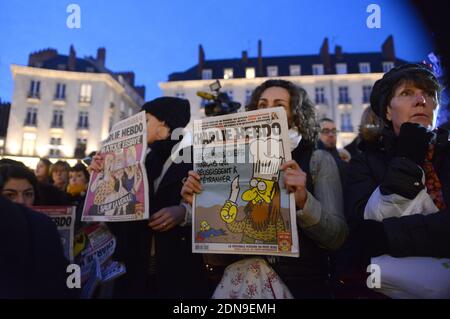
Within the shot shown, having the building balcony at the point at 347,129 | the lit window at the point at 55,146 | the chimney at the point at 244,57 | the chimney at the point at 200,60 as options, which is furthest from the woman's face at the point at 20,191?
the chimney at the point at 244,57

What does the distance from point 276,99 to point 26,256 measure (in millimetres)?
A: 1615

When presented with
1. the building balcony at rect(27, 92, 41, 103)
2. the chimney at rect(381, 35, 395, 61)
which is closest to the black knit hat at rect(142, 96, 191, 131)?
the building balcony at rect(27, 92, 41, 103)

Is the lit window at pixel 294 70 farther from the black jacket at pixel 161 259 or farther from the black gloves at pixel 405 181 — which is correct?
the black gloves at pixel 405 181

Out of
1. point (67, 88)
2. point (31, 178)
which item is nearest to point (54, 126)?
point (67, 88)

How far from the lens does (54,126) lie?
3106cm

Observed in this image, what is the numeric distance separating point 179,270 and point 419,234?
4.77 ft

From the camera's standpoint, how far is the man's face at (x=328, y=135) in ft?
14.5

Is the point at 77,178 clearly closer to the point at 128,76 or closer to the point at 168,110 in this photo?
the point at 168,110

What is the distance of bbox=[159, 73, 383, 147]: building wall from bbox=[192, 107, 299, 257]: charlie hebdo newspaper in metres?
30.0

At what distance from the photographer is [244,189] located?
178cm

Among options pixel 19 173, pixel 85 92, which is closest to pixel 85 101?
pixel 85 92
